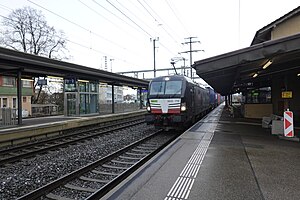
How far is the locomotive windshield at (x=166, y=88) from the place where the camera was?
11.3 metres

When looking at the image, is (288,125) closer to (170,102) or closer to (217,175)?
(170,102)

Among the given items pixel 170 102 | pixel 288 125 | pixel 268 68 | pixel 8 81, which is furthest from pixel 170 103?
pixel 8 81

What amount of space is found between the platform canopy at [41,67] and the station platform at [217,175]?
33.0 feet

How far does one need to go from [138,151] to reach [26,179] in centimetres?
368

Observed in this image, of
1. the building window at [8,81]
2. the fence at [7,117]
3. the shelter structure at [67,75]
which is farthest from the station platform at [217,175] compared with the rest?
the building window at [8,81]

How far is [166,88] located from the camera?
37.9 ft

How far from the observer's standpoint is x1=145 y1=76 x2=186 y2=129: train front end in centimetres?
1084

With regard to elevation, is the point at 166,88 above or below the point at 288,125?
above

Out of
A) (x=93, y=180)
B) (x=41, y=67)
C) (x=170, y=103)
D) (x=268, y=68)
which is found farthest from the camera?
(x=41, y=67)

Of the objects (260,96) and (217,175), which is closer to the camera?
(217,175)

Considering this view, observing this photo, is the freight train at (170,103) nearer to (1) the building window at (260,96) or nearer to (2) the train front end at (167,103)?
(2) the train front end at (167,103)

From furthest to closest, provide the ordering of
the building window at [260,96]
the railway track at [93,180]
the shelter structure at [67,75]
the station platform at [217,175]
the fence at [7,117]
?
the building window at [260,96], the fence at [7,117], the shelter structure at [67,75], the railway track at [93,180], the station platform at [217,175]

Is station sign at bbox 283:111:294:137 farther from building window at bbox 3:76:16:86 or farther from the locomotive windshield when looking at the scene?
building window at bbox 3:76:16:86

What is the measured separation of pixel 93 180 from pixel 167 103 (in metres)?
6.50
